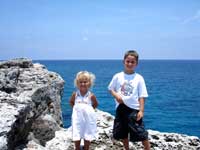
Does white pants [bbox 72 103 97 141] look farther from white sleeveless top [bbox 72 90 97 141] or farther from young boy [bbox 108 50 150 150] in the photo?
young boy [bbox 108 50 150 150]

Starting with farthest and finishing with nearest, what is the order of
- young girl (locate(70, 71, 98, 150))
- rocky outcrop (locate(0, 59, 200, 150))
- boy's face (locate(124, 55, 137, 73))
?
1. boy's face (locate(124, 55, 137, 73))
2. young girl (locate(70, 71, 98, 150))
3. rocky outcrop (locate(0, 59, 200, 150))

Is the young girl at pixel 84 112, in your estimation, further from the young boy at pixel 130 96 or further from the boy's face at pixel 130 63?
the boy's face at pixel 130 63

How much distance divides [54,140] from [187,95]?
4750 centimetres

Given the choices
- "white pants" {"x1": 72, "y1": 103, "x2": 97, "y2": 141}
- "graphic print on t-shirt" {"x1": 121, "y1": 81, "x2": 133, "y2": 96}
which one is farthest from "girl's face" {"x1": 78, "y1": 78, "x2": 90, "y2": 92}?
"graphic print on t-shirt" {"x1": 121, "y1": 81, "x2": 133, "y2": 96}

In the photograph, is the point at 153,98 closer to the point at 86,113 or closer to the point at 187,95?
the point at 187,95

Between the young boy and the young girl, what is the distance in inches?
A: 20.8

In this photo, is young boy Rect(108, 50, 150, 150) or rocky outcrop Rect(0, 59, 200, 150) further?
young boy Rect(108, 50, 150, 150)

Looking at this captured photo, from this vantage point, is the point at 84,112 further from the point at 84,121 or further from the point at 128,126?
the point at 128,126

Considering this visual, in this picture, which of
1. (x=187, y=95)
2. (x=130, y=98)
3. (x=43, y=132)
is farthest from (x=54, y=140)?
(x=187, y=95)

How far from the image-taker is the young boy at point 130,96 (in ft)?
21.0

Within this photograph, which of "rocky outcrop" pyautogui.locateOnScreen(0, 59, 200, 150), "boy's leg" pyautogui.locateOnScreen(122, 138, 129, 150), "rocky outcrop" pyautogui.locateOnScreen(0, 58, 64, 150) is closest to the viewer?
"rocky outcrop" pyautogui.locateOnScreen(0, 58, 64, 150)

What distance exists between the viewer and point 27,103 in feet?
19.7

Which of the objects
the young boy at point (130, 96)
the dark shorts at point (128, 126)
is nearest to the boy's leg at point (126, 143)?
the dark shorts at point (128, 126)

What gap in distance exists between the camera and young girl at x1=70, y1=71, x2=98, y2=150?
6359 mm
